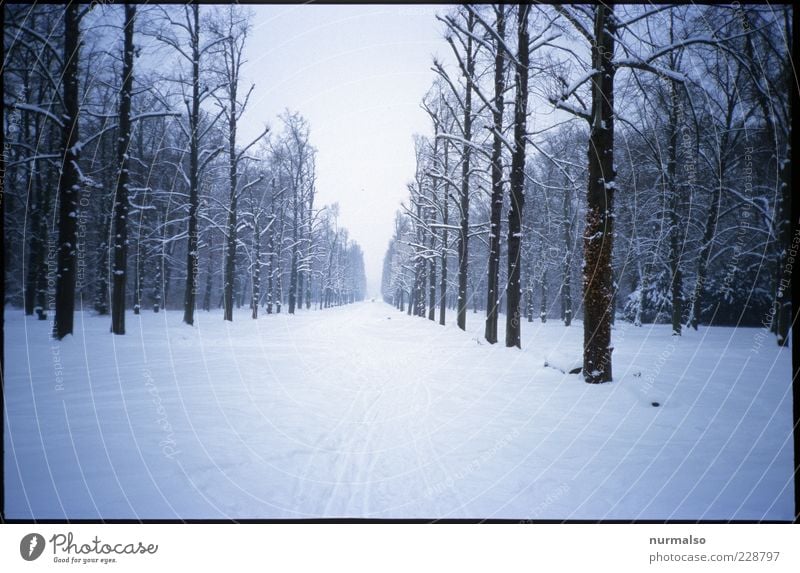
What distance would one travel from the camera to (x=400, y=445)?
13.5 ft

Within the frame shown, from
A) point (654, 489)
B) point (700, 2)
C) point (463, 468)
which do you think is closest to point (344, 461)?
point (463, 468)

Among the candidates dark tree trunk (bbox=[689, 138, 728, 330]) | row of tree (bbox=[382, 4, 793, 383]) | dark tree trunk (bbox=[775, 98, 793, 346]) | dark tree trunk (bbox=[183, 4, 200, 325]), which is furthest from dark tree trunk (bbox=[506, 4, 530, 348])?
dark tree trunk (bbox=[183, 4, 200, 325])

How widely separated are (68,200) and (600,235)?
43.6ft

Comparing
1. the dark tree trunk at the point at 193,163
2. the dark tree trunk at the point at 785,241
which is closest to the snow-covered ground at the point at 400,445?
the dark tree trunk at the point at 785,241

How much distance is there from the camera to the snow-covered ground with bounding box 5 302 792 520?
3.03 meters

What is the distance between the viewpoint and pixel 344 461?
3.72 meters

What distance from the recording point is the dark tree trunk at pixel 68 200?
29.2ft

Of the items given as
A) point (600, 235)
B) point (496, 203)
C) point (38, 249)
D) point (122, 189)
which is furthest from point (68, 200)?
point (600, 235)

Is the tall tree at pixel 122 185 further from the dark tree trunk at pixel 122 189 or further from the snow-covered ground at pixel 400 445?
the snow-covered ground at pixel 400 445

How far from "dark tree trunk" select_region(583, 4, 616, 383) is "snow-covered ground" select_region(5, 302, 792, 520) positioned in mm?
517

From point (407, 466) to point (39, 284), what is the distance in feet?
82.0

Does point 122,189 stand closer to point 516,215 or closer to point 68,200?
point 68,200

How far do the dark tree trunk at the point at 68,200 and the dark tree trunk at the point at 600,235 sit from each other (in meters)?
12.5

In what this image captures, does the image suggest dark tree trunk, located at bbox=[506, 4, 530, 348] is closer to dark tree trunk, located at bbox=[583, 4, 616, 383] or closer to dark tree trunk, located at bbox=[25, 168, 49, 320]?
dark tree trunk, located at bbox=[583, 4, 616, 383]
